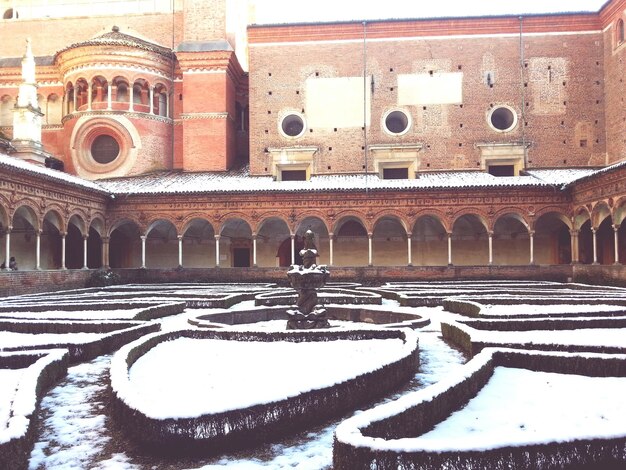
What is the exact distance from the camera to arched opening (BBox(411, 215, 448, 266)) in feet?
94.8

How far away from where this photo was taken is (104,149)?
31062 millimetres

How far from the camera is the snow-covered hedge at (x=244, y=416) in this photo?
4.39 m

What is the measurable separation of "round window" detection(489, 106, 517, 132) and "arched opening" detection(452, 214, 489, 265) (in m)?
5.44


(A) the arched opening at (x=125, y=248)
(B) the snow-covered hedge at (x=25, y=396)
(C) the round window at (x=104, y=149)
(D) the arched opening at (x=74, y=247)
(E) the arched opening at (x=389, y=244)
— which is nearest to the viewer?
(B) the snow-covered hedge at (x=25, y=396)

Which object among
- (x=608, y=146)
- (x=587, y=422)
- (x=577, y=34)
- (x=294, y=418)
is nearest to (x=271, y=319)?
(x=294, y=418)

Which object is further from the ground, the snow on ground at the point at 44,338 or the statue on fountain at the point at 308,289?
the statue on fountain at the point at 308,289

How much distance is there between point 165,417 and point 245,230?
25.7 meters

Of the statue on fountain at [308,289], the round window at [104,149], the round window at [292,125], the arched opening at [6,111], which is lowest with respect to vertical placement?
the statue on fountain at [308,289]

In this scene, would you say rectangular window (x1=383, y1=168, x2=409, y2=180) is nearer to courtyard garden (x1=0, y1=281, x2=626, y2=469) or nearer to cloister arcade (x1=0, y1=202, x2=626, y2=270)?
cloister arcade (x1=0, y1=202, x2=626, y2=270)

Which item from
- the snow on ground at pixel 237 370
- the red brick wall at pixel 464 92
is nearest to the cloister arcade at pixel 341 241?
the red brick wall at pixel 464 92

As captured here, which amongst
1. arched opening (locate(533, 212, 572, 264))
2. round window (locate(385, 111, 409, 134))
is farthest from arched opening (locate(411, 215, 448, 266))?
round window (locate(385, 111, 409, 134))

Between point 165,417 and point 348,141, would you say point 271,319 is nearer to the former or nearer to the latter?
point 165,417

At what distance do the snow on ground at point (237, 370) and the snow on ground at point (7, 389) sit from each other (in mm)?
1002

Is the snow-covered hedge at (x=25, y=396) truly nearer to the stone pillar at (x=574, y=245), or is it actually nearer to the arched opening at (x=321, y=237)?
the arched opening at (x=321, y=237)
